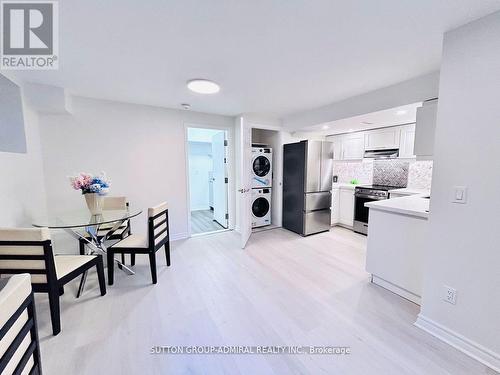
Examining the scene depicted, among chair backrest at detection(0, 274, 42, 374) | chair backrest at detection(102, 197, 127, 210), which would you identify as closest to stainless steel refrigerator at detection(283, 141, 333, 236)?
chair backrest at detection(102, 197, 127, 210)

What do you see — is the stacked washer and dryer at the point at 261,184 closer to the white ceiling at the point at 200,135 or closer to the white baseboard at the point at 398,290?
the white ceiling at the point at 200,135

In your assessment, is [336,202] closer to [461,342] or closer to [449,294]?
[449,294]

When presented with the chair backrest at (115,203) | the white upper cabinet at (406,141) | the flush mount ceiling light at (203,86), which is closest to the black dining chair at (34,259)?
the chair backrest at (115,203)

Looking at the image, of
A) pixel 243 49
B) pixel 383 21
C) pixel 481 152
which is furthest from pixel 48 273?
pixel 481 152

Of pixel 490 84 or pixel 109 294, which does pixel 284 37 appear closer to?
pixel 490 84

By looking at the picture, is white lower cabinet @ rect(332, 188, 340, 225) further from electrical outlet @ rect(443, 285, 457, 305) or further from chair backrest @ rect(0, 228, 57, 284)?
chair backrest @ rect(0, 228, 57, 284)

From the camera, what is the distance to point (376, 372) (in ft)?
4.20

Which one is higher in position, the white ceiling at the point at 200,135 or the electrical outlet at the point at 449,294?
the white ceiling at the point at 200,135

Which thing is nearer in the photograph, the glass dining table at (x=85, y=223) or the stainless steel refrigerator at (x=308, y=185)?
the glass dining table at (x=85, y=223)

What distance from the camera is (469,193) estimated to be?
1.38 metres

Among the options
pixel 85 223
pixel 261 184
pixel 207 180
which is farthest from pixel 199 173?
pixel 85 223

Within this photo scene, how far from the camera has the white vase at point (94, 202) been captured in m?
2.15

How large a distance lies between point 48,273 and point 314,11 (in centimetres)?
257

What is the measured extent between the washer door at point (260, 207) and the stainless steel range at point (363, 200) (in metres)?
1.73
